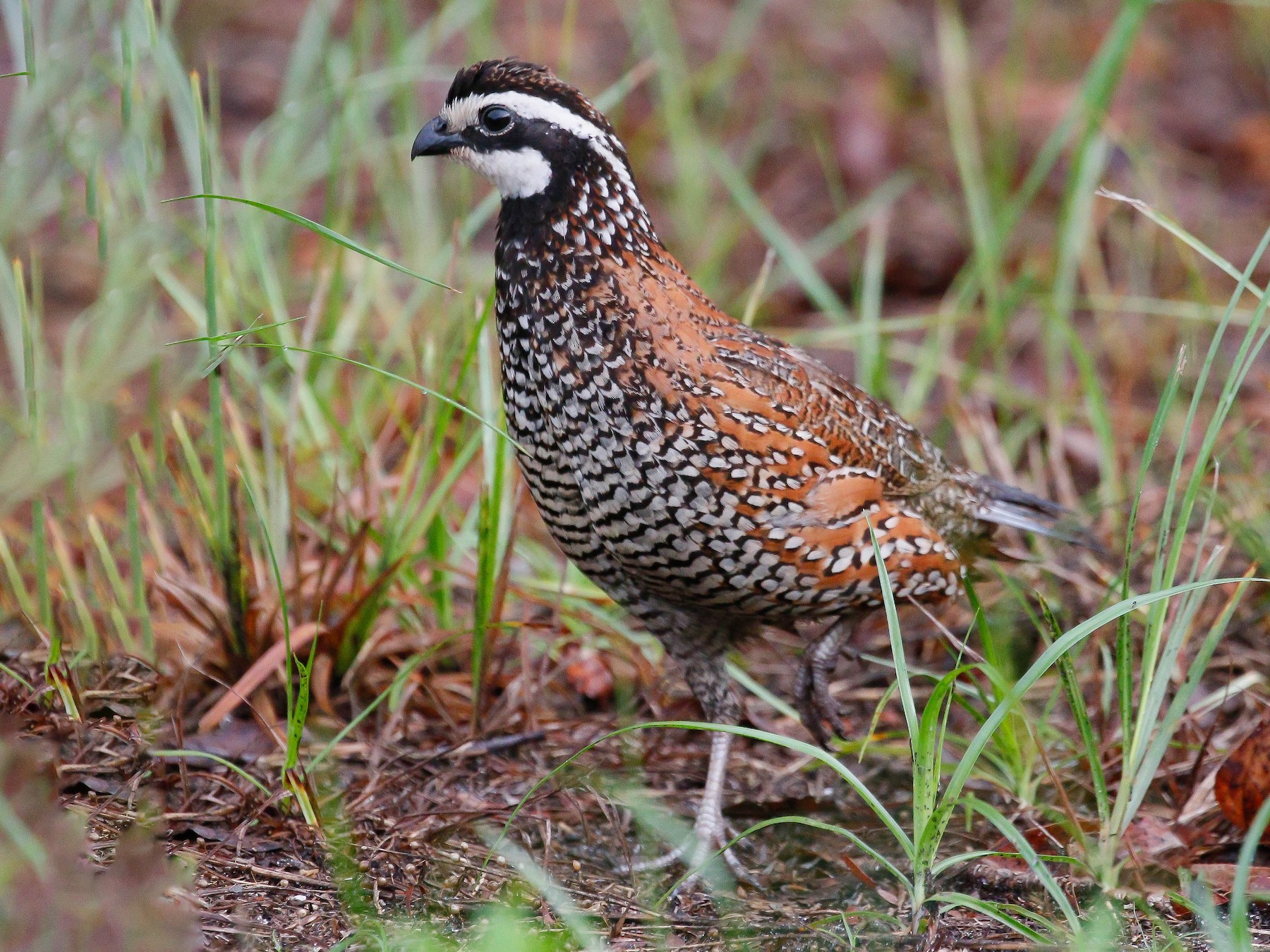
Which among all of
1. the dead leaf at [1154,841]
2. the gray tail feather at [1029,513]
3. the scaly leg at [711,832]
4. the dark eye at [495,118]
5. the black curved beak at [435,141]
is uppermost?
the dark eye at [495,118]

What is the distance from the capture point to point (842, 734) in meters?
3.95

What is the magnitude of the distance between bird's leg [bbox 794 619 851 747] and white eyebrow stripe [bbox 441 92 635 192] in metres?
1.35

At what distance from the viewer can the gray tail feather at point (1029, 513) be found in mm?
4320

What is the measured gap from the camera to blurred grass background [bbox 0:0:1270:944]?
3.96 m

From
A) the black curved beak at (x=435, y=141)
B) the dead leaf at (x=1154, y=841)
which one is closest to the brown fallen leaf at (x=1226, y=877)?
the dead leaf at (x=1154, y=841)

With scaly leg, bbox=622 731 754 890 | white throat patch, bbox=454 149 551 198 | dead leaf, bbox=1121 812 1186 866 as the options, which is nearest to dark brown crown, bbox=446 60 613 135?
white throat patch, bbox=454 149 551 198

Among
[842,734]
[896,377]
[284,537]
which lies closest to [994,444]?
[896,377]

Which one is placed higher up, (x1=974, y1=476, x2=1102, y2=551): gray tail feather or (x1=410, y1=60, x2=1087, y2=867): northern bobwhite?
(x1=410, y1=60, x2=1087, y2=867): northern bobwhite

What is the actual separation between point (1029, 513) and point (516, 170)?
192 cm

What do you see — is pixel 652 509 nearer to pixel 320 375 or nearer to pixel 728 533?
pixel 728 533

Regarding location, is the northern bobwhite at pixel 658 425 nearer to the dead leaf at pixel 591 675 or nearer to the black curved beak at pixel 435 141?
the black curved beak at pixel 435 141

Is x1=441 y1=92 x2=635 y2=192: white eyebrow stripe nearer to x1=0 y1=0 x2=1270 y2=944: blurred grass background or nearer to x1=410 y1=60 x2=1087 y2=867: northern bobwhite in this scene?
x1=410 y1=60 x2=1087 y2=867: northern bobwhite

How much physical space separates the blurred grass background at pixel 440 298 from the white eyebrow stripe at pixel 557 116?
0.53 meters

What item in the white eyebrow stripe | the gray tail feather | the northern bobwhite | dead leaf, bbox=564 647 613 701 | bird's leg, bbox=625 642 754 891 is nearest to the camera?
the northern bobwhite
